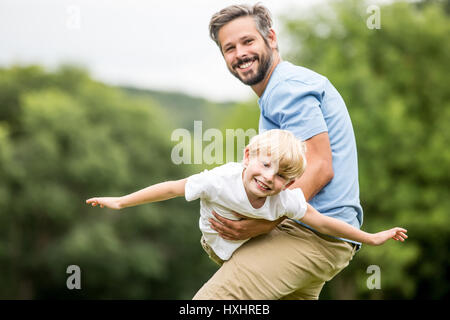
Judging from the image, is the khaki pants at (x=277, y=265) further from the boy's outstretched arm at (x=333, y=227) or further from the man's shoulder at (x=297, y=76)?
the man's shoulder at (x=297, y=76)

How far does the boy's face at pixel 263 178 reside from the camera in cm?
310

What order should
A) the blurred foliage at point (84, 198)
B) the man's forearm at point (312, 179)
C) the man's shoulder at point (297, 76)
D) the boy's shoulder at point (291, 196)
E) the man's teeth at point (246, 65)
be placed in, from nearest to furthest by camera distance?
the boy's shoulder at point (291, 196), the man's forearm at point (312, 179), the man's shoulder at point (297, 76), the man's teeth at point (246, 65), the blurred foliage at point (84, 198)

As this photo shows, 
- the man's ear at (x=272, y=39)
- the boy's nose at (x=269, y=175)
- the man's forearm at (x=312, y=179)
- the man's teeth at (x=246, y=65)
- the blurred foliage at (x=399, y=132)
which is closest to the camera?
the boy's nose at (x=269, y=175)

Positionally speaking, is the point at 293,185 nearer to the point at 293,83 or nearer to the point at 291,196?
the point at 291,196

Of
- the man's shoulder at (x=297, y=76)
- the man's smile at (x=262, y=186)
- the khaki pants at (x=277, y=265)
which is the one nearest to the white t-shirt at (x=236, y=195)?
the man's smile at (x=262, y=186)

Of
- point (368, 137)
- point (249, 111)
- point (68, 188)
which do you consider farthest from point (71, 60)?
point (368, 137)

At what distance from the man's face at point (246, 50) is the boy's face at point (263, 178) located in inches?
29.1

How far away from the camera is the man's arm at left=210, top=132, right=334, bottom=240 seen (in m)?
3.30

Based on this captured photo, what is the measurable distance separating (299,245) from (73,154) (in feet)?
85.9

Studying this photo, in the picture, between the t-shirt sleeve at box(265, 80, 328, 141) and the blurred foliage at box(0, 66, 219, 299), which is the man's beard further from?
the blurred foliage at box(0, 66, 219, 299)

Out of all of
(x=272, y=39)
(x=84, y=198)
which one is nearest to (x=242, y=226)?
(x=272, y=39)

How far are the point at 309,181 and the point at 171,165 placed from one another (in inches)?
1086

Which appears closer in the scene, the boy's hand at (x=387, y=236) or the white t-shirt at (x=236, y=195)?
the white t-shirt at (x=236, y=195)

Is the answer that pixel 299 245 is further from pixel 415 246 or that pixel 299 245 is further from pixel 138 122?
pixel 138 122
